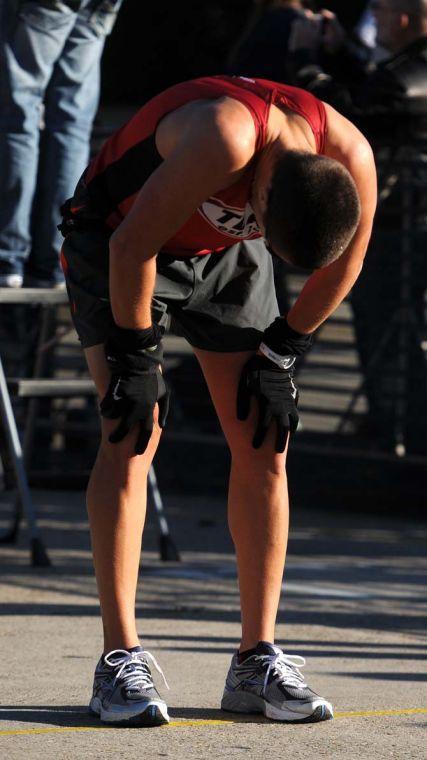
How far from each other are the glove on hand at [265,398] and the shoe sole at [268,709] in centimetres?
69

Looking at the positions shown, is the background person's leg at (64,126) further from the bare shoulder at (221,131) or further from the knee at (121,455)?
the bare shoulder at (221,131)

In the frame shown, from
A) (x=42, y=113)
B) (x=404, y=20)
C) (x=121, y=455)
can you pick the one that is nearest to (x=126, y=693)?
(x=121, y=455)

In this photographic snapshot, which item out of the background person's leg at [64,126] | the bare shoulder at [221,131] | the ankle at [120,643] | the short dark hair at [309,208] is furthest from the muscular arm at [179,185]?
the background person's leg at [64,126]

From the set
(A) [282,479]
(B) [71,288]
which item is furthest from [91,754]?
(B) [71,288]

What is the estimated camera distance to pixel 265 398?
13.4 ft

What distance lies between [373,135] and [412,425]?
1591 millimetres

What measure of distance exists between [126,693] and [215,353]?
981mm

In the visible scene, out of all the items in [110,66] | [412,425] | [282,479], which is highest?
[282,479]

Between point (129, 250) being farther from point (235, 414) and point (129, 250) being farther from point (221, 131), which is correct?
point (235, 414)

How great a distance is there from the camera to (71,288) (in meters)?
4.20

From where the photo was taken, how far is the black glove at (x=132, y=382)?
3918 millimetres

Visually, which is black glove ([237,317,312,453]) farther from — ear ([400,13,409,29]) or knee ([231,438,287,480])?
ear ([400,13,409,29])

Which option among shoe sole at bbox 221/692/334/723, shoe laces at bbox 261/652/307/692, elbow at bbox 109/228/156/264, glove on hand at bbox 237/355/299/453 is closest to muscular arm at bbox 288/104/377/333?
glove on hand at bbox 237/355/299/453

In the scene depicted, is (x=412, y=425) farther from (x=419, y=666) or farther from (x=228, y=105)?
(x=228, y=105)
